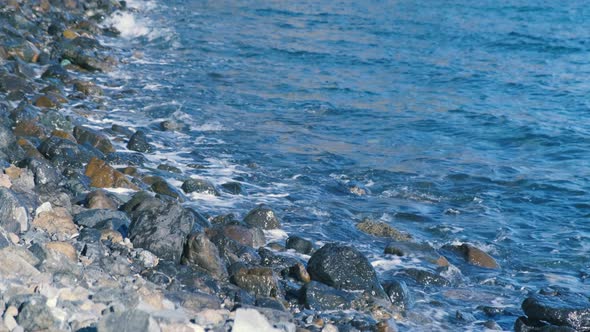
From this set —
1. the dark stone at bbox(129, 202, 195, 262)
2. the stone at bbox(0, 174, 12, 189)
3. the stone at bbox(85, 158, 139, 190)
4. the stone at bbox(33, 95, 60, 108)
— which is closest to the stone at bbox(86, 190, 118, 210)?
the dark stone at bbox(129, 202, 195, 262)

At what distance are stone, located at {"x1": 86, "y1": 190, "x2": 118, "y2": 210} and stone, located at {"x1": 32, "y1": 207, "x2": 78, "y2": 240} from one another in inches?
30.0

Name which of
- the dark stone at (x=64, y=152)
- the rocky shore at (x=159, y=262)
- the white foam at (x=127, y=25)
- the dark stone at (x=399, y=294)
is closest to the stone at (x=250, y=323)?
the rocky shore at (x=159, y=262)

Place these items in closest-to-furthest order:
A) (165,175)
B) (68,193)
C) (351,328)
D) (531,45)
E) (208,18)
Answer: (351,328), (68,193), (165,175), (531,45), (208,18)

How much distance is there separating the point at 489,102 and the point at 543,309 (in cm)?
1052

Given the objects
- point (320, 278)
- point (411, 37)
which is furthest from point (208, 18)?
point (320, 278)

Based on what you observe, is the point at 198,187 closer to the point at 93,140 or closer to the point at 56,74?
the point at 93,140

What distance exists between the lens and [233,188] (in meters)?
10.9

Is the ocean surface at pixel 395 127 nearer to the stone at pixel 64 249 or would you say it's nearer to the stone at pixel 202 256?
the stone at pixel 202 256

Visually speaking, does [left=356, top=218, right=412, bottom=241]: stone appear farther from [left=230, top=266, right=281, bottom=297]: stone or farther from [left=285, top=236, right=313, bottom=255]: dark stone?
[left=230, top=266, right=281, bottom=297]: stone

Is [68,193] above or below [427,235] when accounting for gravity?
above

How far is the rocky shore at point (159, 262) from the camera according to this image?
557 cm

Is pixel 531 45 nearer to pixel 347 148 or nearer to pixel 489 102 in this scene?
pixel 489 102

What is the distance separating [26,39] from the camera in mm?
17344

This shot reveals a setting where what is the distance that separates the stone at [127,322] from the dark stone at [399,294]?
358 centimetres
